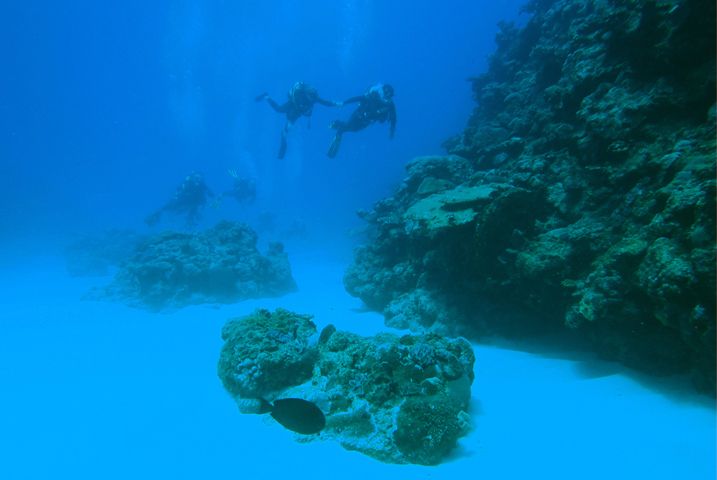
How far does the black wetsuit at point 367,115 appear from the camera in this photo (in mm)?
12686

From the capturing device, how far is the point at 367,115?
43.7 ft

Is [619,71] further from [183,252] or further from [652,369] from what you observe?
[183,252]

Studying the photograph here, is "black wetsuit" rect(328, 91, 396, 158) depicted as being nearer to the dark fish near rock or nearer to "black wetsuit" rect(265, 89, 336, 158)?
"black wetsuit" rect(265, 89, 336, 158)

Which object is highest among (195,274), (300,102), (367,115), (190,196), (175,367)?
(190,196)

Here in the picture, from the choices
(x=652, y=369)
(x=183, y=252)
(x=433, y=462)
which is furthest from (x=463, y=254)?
(x=183, y=252)

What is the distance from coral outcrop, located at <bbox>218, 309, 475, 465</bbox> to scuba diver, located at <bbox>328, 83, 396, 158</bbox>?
857 cm

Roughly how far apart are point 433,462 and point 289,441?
1596 mm

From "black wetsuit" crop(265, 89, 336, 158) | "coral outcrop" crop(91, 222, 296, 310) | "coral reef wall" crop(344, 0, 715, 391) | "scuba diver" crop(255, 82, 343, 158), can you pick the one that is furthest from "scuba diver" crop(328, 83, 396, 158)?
"coral outcrop" crop(91, 222, 296, 310)

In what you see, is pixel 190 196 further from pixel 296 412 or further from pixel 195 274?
pixel 296 412

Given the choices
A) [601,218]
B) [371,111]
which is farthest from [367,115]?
[601,218]

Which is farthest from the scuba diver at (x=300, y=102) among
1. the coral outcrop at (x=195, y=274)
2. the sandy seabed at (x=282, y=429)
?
the sandy seabed at (x=282, y=429)

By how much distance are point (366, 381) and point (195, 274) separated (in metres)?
9.89

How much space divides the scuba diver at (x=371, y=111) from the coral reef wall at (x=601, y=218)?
4.02m

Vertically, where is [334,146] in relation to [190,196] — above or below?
below
